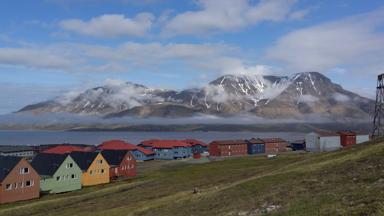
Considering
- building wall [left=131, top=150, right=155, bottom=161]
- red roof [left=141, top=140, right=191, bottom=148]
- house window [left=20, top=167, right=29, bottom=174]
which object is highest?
red roof [left=141, top=140, right=191, bottom=148]

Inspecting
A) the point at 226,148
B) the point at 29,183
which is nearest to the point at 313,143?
the point at 226,148

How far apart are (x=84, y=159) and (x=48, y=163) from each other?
33.7ft

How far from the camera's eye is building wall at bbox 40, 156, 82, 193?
80.5 meters

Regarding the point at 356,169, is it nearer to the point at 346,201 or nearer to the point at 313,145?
the point at 346,201

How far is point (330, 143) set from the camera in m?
146

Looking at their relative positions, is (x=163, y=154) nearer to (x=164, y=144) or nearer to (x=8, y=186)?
(x=164, y=144)

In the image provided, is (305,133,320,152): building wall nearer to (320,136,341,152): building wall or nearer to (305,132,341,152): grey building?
(305,132,341,152): grey building

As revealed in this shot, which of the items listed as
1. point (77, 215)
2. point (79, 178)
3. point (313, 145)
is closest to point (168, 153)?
point (313, 145)

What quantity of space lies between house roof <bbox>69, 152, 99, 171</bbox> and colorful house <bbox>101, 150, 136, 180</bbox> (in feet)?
25.9

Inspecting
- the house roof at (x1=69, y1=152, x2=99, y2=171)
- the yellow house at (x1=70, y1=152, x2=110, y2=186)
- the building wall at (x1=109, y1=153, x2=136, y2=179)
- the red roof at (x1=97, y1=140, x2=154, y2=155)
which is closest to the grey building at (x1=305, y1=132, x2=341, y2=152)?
the red roof at (x1=97, y1=140, x2=154, y2=155)

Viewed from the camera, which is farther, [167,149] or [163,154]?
[167,149]

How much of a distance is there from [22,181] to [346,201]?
60549 mm

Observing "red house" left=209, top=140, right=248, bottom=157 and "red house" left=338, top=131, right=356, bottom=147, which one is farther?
"red house" left=209, top=140, right=248, bottom=157

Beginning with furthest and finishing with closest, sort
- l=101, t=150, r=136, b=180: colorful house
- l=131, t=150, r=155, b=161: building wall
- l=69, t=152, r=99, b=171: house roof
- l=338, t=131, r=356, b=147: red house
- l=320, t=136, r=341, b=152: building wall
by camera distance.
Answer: l=131, t=150, r=155, b=161: building wall → l=338, t=131, r=356, b=147: red house → l=320, t=136, r=341, b=152: building wall → l=101, t=150, r=136, b=180: colorful house → l=69, t=152, r=99, b=171: house roof
